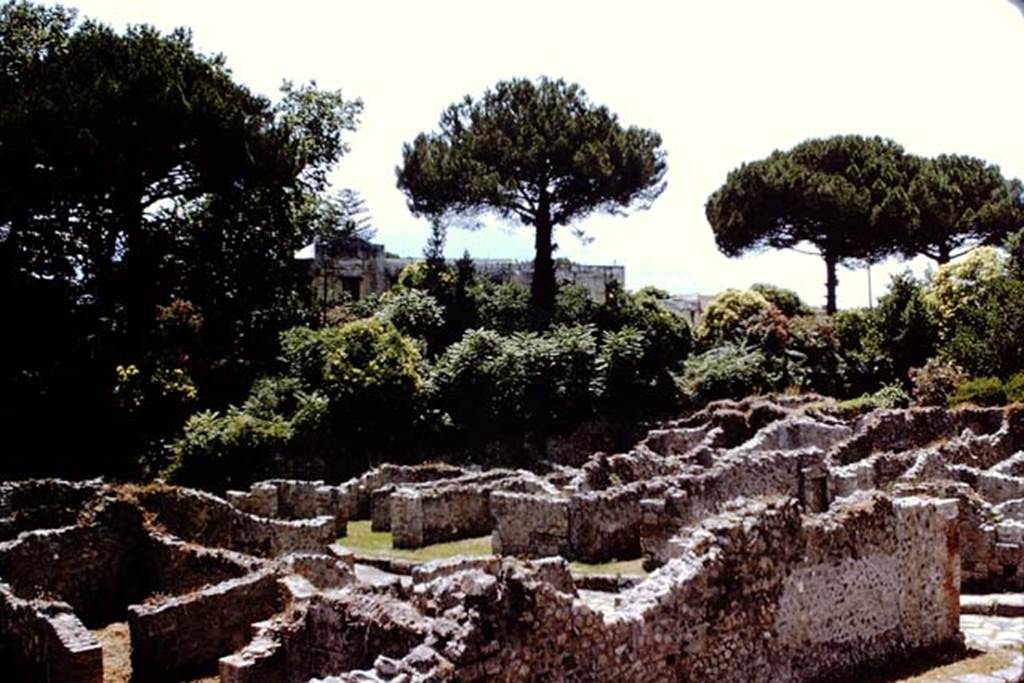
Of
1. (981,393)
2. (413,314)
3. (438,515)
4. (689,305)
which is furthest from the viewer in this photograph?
(689,305)

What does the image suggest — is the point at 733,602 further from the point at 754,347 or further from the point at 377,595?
the point at 754,347

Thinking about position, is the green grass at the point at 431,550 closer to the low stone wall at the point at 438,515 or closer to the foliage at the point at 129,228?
the low stone wall at the point at 438,515

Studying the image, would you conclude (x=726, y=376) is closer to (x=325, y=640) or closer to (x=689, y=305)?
(x=689, y=305)

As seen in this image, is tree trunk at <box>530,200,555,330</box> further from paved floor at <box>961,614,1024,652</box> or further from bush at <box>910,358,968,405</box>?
paved floor at <box>961,614,1024,652</box>

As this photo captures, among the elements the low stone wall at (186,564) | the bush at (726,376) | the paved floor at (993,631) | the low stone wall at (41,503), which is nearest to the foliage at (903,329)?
the bush at (726,376)

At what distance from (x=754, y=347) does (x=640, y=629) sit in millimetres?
34662

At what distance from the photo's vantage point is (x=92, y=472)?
3166 centimetres

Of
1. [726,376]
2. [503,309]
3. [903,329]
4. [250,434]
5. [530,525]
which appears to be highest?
[503,309]

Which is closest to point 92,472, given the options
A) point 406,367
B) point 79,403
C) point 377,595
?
point 79,403

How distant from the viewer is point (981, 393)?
33.4m

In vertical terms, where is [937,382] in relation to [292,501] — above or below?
above

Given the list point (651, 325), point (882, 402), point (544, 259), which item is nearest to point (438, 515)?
point (882, 402)

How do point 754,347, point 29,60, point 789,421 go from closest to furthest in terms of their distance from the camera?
point 789,421 → point 29,60 → point 754,347

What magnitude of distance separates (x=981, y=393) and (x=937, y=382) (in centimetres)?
335
